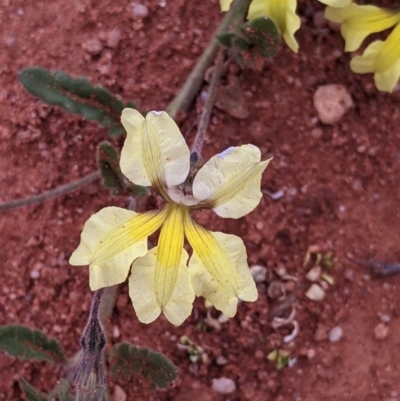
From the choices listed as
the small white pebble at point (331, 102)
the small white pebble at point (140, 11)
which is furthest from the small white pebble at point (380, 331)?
the small white pebble at point (140, 11)

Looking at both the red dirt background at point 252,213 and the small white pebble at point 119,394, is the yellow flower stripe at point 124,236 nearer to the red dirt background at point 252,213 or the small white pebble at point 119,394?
the red dirt background at point 252,213

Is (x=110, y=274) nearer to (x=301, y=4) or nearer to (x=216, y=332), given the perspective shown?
(x=216, y=332)

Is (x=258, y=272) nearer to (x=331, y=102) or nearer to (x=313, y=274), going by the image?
(x=313, y=274)

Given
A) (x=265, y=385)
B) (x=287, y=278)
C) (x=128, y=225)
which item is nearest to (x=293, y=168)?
(x=287, y=278)

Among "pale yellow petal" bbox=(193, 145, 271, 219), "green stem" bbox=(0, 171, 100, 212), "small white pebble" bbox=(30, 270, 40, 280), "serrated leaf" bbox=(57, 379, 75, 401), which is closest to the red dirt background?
"small white pebble" bbox=(30, 270, 40, 280)

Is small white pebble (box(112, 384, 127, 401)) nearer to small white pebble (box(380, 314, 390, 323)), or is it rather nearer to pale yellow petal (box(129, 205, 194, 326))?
pale yellow petal (box(129, 205, 194, 326))
